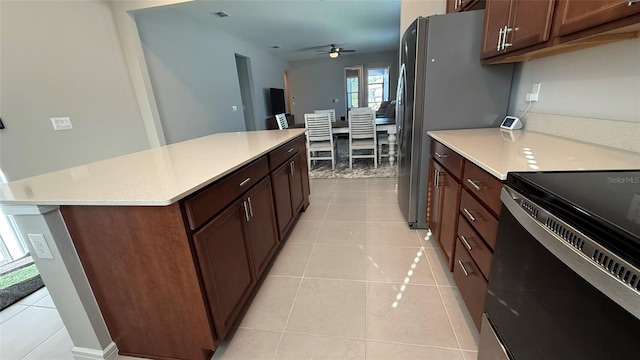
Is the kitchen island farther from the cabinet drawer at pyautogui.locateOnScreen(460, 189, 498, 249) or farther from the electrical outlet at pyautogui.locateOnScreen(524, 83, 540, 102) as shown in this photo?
the electrical outlet at pyautogui.locateOnScreen(524, 83, 540, 102)

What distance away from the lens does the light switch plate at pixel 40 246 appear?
1108 millimetres

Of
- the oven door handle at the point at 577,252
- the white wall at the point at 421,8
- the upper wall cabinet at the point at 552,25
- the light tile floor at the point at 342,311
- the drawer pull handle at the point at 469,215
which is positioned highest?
the white wall at the point at 421,8

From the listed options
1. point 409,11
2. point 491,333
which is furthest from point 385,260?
point 409,11

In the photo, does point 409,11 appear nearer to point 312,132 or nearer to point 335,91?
point 312,132

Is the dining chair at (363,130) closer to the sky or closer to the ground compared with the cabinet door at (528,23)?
closer to the ground

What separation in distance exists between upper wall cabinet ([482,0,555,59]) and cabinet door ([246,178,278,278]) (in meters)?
1.65

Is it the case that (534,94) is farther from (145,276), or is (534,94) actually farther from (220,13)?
(220,13)

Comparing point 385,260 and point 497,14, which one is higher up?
point 497,14

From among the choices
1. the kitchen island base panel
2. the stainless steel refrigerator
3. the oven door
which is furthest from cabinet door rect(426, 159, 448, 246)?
the kitchen island base panel

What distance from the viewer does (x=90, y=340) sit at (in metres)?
1.28

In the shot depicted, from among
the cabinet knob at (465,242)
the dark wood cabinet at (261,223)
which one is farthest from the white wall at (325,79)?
the cabinet knob at (465,242)

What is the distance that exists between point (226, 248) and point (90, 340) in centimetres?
77

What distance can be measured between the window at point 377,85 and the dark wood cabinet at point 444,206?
24.9 feet

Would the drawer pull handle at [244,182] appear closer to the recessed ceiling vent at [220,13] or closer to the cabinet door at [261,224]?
the cabinet door at [261,224]
